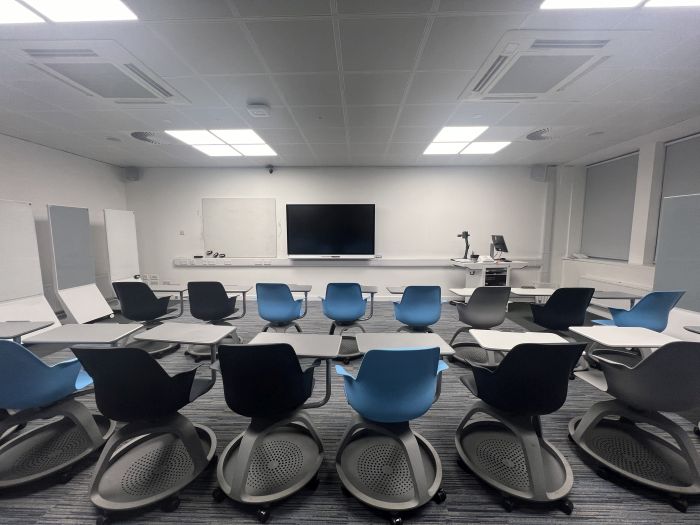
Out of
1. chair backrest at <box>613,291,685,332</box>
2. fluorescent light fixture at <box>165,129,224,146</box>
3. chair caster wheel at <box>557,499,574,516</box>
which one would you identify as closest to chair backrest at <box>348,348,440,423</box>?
chair caster wheel at <box>557,499,574,516</box>

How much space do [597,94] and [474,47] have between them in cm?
176

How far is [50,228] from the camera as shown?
165 inches

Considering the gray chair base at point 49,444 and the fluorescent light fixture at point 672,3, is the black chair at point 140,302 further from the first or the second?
the fluorescent light fixture at point 672,3

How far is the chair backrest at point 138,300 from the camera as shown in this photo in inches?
124

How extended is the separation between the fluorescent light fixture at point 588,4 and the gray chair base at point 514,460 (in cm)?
256

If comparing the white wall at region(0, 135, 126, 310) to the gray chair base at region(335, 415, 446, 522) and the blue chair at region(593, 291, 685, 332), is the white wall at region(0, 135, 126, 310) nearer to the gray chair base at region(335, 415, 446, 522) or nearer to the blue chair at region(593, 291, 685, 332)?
the gray chair base at region(335, 415, 446, 522)

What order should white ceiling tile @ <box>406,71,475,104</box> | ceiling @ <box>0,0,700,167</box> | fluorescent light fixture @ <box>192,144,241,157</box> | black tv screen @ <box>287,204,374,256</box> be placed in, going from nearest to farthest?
ceiling @ <box>0,0,700,167</box> < white ceiling tile @ <box>406,71,475,104</box> < fluorescent light fixture @ <box>192,144,241,157</box> < black tv screen @ <box>287,204,374,256</box>

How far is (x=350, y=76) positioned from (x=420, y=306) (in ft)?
8.31

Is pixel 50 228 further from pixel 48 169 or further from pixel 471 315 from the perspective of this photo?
pixel 471 315

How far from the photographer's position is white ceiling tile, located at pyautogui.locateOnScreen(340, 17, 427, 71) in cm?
185

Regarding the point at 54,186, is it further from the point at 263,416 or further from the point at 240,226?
the point at 263,416

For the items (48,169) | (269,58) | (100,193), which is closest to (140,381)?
(269,58)

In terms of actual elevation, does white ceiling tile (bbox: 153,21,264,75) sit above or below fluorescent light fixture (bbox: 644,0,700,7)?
below

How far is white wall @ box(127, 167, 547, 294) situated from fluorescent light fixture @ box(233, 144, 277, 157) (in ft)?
3.01
